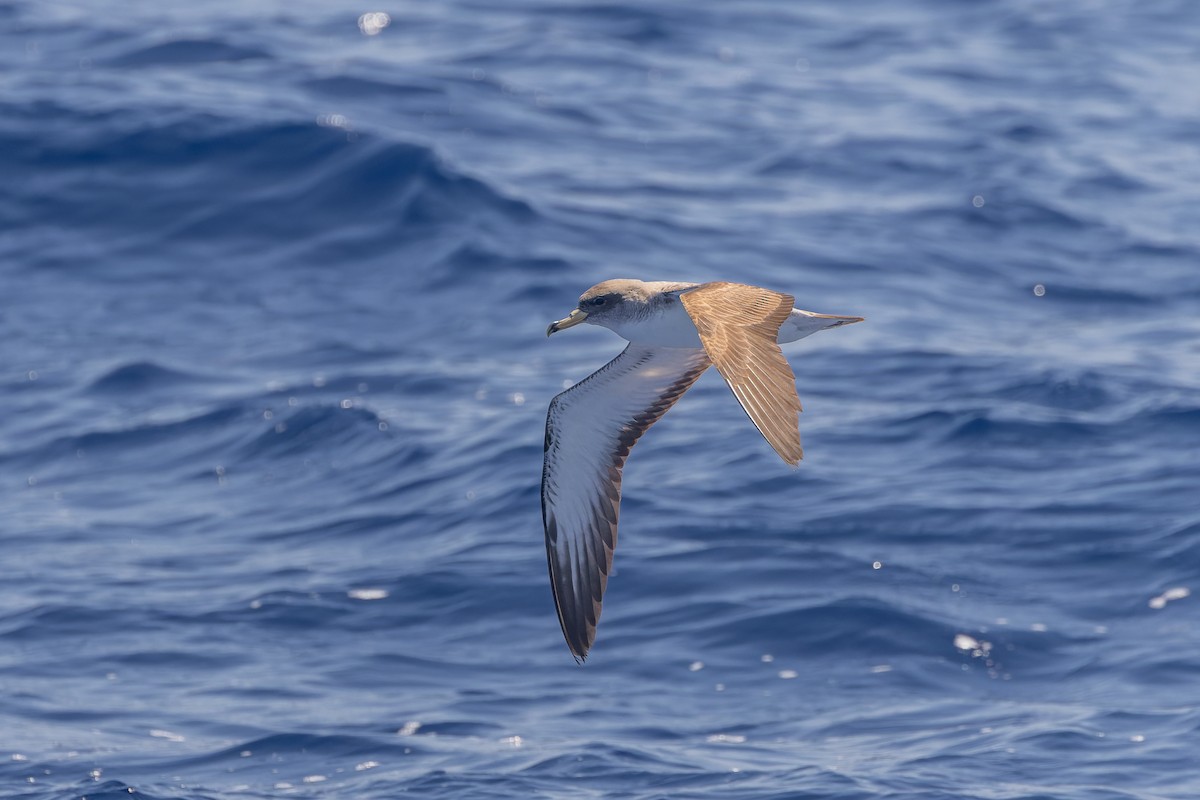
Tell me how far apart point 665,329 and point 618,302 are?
31 cm

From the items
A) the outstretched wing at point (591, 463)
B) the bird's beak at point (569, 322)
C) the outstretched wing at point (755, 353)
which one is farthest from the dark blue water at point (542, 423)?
the outstretched wing at point (755, 353)

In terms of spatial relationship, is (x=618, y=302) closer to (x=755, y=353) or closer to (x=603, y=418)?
(x=603, y=418)

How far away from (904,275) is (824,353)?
2133 mm

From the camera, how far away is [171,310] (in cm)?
1717

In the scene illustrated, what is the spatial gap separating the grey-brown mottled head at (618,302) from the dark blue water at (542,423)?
9.42 feet

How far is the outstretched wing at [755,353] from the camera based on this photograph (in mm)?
7008

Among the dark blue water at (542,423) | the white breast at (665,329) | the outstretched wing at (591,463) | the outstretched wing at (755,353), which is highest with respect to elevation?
the outstretched wing at (755,353)

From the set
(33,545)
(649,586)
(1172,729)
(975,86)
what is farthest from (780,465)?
(975,86)

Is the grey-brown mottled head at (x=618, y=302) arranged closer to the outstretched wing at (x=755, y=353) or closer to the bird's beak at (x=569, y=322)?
the bird's beak at (x=569, y=322)

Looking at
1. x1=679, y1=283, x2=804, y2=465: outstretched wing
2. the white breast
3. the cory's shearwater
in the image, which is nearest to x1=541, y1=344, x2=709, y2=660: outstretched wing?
the cory's shearwater

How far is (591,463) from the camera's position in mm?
10117

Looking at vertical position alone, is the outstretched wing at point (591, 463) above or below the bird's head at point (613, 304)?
below

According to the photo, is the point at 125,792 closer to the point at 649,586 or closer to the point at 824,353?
the point at 649,586

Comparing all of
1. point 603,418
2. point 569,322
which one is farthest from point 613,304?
point 603,418
